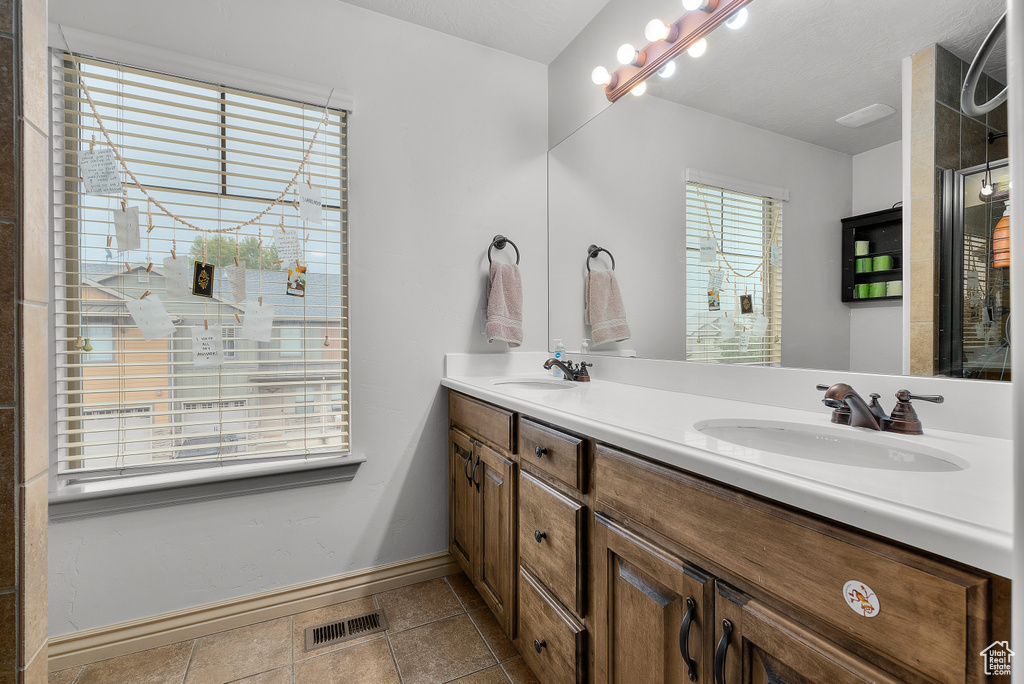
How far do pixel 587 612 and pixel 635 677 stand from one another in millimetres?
172

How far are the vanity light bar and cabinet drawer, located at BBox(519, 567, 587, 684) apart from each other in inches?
68.5

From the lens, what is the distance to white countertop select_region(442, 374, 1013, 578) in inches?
18.6

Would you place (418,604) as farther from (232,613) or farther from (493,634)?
(232,613)

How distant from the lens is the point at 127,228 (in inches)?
60.1

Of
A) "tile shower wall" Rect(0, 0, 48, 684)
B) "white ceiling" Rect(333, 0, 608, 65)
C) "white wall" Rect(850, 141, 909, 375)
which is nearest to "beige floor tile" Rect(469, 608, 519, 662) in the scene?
"tile shower wall" Rect(0, 0, 48, 684)

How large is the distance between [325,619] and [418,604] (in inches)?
13.5

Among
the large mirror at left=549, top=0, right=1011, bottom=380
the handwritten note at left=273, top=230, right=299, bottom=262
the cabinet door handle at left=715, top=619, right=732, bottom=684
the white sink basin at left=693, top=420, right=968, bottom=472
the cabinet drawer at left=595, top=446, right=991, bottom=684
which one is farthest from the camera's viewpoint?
the handwritten note at left=273, top=230, right=299, bottom=262

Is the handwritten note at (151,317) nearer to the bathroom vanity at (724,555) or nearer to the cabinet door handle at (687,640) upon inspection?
the bathroom vanity at (724,555)

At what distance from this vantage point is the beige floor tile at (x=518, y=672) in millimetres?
1403

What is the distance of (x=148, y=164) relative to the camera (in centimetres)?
A: 156

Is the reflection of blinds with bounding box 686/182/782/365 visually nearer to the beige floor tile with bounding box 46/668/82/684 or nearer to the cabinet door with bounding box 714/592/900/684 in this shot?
the cabinet door with bounding box 714/592/900/684

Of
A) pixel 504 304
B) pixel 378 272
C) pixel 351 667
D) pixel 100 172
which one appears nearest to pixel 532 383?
pixel 504 304

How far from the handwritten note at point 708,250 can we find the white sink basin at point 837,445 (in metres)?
0.63

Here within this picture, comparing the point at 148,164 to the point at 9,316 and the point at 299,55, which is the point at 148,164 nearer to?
the point at 299,55
